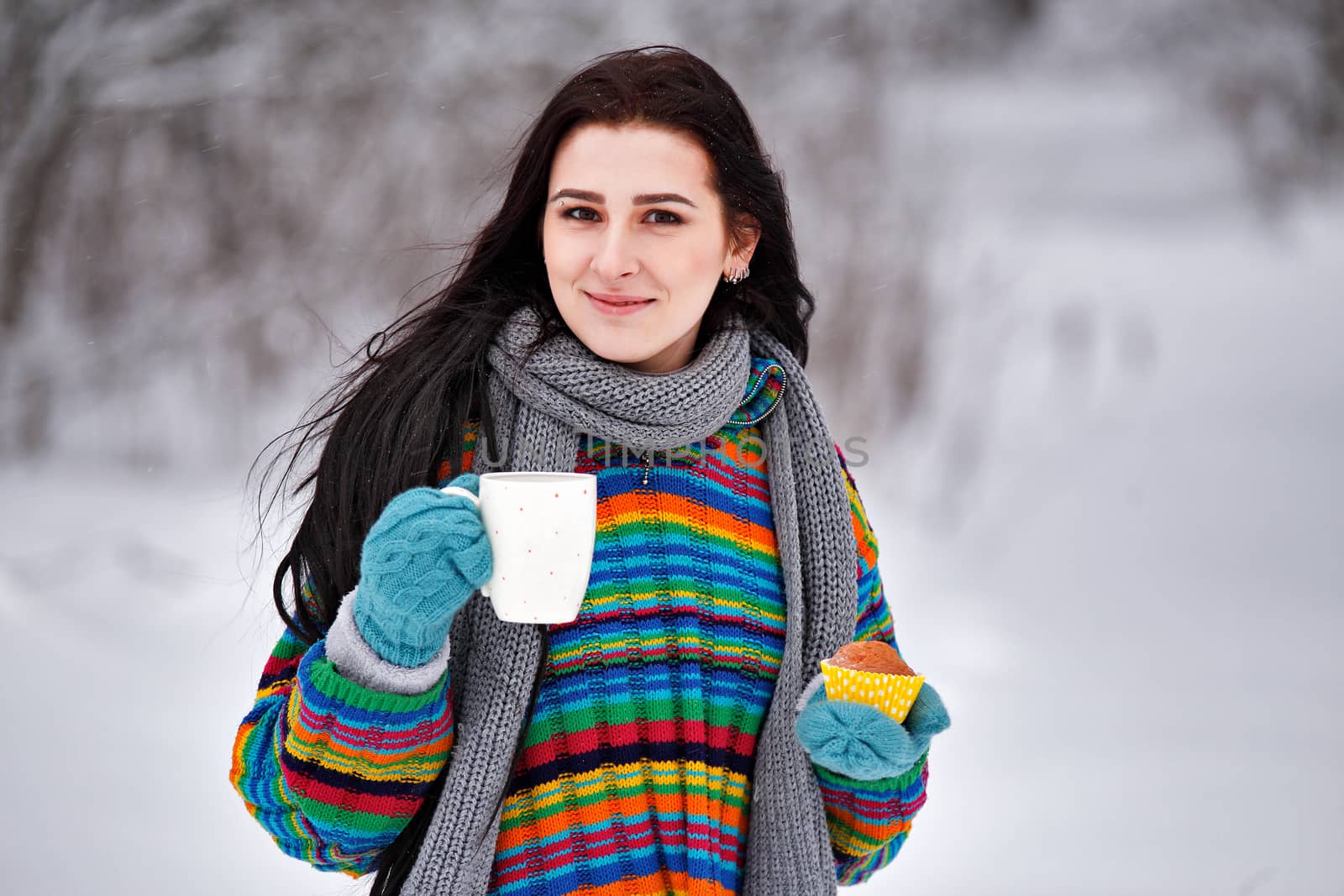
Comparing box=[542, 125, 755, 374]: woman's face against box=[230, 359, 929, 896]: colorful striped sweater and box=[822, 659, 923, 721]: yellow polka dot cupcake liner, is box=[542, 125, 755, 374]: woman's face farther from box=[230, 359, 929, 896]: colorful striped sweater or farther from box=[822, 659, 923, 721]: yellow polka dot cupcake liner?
box=[822, 659, 923, 721]: yellow polka dot cupcake liner

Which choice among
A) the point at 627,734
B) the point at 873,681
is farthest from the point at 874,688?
the point at 627,734

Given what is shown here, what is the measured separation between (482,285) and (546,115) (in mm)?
227

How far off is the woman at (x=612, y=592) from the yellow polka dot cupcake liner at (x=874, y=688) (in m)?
0.02

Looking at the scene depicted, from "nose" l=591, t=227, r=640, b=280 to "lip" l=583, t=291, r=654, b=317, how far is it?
1.0 inches

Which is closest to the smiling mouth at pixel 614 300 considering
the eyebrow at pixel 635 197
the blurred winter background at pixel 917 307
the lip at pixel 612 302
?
the lip at pixel 612 302

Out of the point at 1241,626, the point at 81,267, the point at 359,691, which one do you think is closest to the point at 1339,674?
the point at 1241,626

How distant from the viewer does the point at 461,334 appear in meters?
1.38

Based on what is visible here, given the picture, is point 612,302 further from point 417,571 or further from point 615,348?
point 417,571

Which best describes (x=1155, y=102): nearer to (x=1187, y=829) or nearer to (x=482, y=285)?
(x=1187, y=829)

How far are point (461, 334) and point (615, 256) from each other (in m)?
0.22

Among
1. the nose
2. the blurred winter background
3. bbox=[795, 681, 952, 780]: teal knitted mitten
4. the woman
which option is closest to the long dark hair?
the woman

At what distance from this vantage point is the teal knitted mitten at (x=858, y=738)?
1.27 meters

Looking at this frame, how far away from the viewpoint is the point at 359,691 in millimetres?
1107

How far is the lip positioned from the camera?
1.34m
